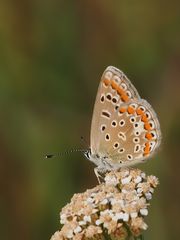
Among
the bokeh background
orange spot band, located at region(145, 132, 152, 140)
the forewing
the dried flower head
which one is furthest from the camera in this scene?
the bokeh background

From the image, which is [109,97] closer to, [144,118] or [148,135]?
[144,118]

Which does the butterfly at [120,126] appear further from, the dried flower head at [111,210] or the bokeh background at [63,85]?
the bokeh background at [63,85]

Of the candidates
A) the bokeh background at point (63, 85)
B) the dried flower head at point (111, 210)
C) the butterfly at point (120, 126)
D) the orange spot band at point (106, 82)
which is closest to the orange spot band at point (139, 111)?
the butterfly at point (120, 126)

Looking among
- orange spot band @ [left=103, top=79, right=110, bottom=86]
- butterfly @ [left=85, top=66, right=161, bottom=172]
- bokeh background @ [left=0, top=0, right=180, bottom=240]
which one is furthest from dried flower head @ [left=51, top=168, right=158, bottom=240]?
bokeh background @ [left=0, top=0, right=180, bottom=240]

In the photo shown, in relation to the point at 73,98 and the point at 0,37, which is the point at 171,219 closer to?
the point at 73,98

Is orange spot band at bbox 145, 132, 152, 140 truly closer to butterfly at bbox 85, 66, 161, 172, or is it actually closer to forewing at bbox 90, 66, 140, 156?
butterfly at bbox 85, 66, 161, 172

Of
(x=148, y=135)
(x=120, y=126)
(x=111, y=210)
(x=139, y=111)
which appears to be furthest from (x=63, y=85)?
(x=111, y=210)
